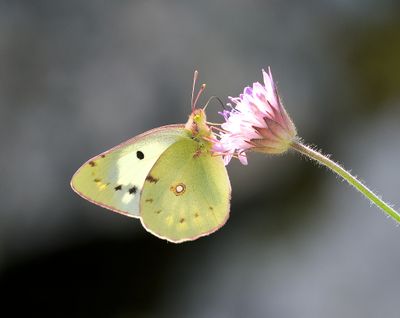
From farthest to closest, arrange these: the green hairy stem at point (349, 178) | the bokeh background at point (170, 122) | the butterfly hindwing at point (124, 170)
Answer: the bokeh background at point (170, 122) → the butterfly hindwing at point (124, 170) → the green hairy stem at point (349, 178)

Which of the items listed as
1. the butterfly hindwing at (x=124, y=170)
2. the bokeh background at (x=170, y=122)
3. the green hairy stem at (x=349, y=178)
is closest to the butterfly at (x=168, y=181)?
the butterfly hindwing at (x=124, y=170)

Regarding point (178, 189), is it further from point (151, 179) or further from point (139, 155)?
point (139, 155)

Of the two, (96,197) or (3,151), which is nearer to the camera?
(96,197)

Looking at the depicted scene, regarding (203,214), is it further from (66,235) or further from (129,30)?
(129,30)

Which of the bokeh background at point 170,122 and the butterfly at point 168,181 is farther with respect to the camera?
the bokeh background at point 170,122

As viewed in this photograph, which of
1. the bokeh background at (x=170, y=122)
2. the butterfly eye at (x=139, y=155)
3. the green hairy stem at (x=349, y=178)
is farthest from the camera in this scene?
the bokeh background at (x=170, y=122)

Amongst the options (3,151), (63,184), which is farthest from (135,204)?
(3,151)

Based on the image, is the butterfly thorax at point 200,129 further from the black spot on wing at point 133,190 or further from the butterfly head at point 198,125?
the black spot on wing at point 133,190
